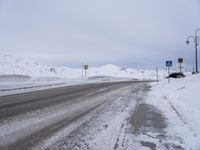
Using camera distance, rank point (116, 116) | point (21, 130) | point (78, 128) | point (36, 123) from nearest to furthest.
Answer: point (21, 130), point (78, 128), point (36, 123), point (116, 116)

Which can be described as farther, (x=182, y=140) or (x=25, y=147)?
(x=182, y=140)

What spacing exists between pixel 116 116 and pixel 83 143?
333 centimetres

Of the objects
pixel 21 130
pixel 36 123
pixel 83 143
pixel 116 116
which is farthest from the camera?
pixel 116 116

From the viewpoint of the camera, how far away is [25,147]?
465cm

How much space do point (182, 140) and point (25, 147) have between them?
3.88 m

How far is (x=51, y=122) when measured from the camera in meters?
6.91

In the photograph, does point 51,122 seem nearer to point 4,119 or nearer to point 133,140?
point 4,119

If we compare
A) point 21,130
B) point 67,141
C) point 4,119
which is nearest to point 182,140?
point 67,141

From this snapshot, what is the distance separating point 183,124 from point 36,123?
4928 mm

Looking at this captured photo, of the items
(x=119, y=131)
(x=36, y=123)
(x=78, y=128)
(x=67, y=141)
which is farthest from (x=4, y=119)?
(x=119, y=131)

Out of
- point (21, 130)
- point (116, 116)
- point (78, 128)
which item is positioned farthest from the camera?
point (116, 116)

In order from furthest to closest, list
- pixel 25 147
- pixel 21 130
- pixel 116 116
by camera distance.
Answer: pixel 116 116 → pixel 21 130 → pixel 25 147

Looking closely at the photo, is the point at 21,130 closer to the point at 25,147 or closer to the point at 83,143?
the point at 25,147

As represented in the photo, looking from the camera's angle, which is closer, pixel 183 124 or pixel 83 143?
pixel 83 143
